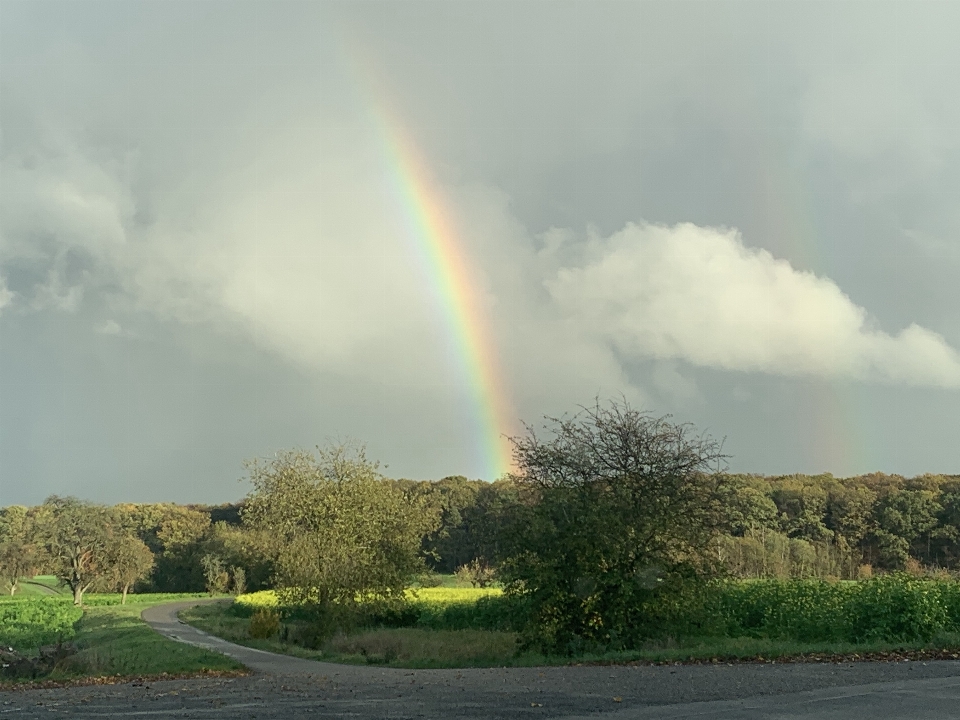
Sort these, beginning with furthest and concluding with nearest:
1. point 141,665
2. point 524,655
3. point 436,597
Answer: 1. point 436,597
2. point 524,655
3. point 141,665

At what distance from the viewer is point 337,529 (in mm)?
37250

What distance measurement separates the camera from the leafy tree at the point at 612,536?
993 inches

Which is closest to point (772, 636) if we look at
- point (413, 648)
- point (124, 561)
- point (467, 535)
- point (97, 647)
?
point (413, 648)

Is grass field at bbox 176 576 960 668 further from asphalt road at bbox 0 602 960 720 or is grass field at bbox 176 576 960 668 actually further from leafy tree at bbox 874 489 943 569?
leafy tree at bbox 874 489 943 569

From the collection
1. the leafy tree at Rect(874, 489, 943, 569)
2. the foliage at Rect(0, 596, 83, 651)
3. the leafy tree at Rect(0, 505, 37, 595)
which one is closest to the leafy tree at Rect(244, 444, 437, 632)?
the foliage at Rect(0, 596, 83, 651)

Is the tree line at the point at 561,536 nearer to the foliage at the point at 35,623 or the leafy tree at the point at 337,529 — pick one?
the leafy tree at the point at 337,529

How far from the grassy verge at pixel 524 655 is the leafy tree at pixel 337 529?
219cm

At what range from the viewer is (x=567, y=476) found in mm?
27578

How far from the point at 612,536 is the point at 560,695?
11355mm

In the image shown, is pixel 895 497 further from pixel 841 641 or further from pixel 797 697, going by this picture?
pixel 797 697

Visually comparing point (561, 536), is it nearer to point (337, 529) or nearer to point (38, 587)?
point (337, 529)

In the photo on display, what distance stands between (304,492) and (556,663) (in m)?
19.1

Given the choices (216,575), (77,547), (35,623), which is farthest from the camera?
(216,575)

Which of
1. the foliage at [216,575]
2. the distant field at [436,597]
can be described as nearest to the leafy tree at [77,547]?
the foliage at [216,575]
